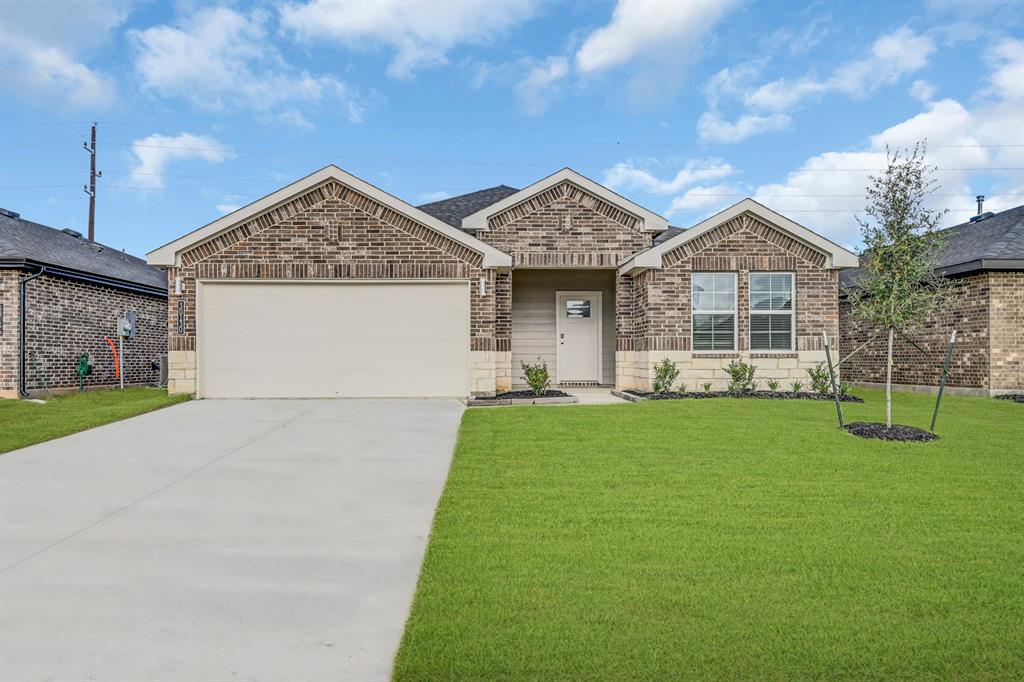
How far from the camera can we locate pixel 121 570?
3.85m

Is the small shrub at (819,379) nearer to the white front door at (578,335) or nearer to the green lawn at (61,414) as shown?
the white front door at (578,335)

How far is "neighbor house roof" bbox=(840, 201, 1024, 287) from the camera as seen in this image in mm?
13625

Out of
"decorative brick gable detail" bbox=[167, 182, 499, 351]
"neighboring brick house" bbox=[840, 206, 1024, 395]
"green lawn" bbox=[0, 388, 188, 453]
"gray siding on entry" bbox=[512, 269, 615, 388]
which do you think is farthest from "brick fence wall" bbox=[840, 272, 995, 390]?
"green lawn" bbox=[0, 388, 188, 453]

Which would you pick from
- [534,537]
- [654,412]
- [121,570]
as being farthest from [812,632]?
[654,412]

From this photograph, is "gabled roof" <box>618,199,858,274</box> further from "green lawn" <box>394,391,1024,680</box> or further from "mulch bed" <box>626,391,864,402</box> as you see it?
"green lawn" <box>394,391,1024,680</box>

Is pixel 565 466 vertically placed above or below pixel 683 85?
below

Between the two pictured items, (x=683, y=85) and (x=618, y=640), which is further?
(x=683, y=85)

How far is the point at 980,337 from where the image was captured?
46.1ft

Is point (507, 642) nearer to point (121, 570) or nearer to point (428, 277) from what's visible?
point (121, 570)

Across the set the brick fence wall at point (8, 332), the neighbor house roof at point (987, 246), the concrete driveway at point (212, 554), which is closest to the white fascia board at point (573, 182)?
the neighbor house roof at point (987, 246)

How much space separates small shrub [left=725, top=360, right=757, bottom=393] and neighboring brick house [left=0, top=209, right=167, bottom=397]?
51.8 ft

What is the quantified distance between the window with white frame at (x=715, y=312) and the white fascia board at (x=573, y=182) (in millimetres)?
2173

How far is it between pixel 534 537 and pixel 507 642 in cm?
151

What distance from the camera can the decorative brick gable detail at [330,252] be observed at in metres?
12.6
